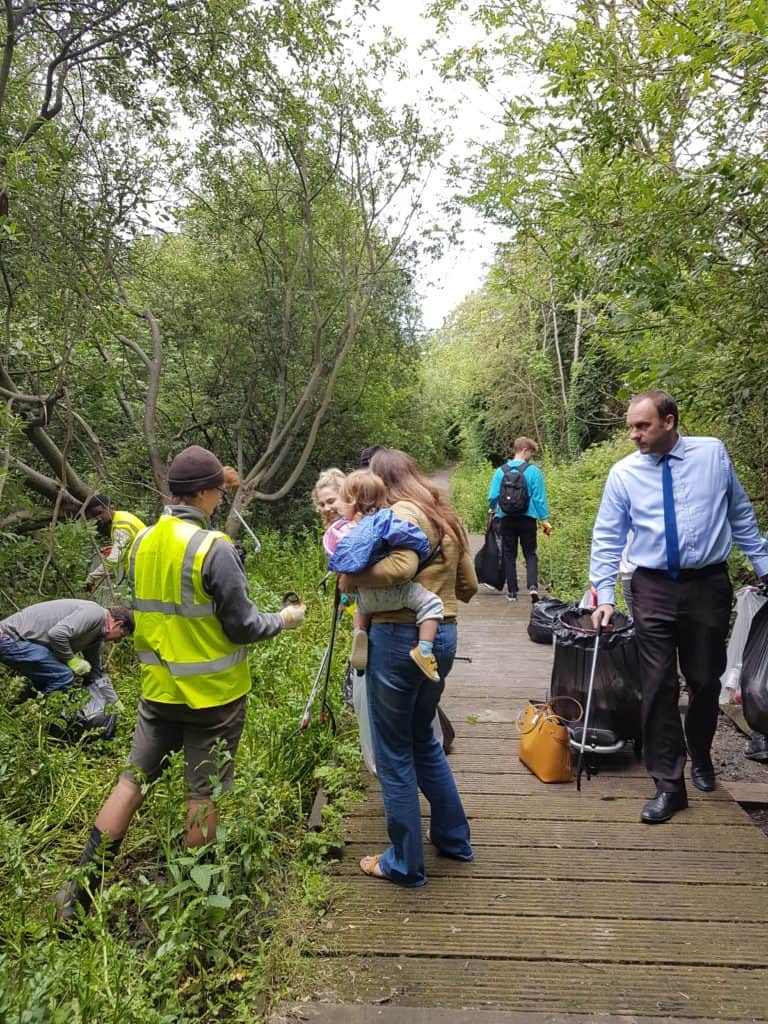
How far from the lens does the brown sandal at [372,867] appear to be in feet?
9.60

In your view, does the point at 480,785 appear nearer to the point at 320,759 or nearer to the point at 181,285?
the point at 320,759

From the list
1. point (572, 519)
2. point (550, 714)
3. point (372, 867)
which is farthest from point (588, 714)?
point (572, 519)

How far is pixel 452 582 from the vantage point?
2.92m

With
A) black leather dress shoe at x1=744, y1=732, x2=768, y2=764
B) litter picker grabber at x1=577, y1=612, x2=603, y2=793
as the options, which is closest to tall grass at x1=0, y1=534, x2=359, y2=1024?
litter picker grabber at x1=577, y1=612, x2=603, y2=793

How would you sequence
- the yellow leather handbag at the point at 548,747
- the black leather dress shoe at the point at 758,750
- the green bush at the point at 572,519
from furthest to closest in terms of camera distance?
the green bush at the point at 572,519 < the black leather dress shoe at the point at 758,750 < the yellow leather handbag at the point at 548,747

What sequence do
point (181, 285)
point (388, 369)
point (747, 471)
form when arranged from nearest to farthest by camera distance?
point (747, 471) < point (181, 285) < point (388, 369)

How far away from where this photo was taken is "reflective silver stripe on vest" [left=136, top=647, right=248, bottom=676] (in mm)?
2725

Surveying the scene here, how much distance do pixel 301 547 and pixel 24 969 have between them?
29.3ft

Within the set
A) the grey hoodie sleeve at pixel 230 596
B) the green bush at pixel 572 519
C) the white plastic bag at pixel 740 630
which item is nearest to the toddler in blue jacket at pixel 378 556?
the grey hoodie sleeve at pixel 230 596

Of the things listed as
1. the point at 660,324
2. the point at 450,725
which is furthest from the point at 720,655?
the point at 660,324

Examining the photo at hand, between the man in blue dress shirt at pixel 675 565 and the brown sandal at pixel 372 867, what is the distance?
1.36 metres

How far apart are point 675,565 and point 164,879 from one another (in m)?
2.82

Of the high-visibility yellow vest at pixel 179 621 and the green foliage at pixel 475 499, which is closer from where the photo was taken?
the high-visibility yellow vest at pixel 179 621

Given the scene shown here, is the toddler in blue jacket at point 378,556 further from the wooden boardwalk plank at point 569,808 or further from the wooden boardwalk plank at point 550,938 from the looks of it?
the wooden boardwalk plank at point 569,808
